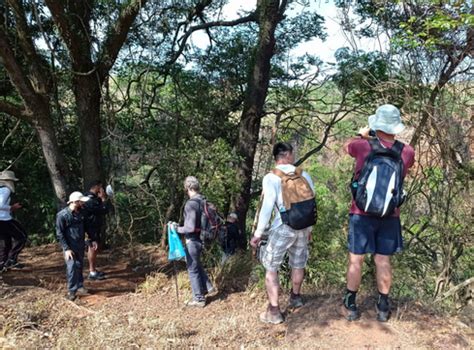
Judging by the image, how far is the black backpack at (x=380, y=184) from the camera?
3854 mm

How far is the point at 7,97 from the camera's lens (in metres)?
10.2

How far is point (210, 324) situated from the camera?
195 inches

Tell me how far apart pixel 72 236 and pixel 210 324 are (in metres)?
2.34

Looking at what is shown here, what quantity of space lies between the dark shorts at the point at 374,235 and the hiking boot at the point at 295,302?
99 centimetres

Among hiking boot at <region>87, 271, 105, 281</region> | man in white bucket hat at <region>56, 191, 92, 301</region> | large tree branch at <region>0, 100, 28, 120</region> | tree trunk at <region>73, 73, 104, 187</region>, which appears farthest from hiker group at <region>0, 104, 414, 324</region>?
tree trunk at <region>73, 73, 104, 187</region>

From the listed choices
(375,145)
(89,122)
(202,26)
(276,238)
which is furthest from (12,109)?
(375,145)

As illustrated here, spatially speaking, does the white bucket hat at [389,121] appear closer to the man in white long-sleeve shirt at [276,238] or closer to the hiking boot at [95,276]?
the man in white long-sleeve shirt at [276,238]

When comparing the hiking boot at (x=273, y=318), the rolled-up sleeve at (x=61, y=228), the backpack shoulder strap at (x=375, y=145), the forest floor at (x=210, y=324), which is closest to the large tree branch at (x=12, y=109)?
the rolled-up sleeve at (x=61, y=228)

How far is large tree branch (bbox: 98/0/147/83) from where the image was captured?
7246 mm

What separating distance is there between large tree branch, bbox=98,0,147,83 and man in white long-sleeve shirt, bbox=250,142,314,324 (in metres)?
3.96

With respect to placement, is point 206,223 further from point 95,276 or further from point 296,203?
point 95,276

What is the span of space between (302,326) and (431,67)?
3.68 metres

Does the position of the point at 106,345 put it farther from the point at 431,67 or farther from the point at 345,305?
the point at 431,67

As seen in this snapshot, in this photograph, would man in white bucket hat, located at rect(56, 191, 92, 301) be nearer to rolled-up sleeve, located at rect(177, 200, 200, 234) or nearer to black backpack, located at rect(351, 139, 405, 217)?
rolled-up sleeve, located at rect(177, 200, 200, 234)
